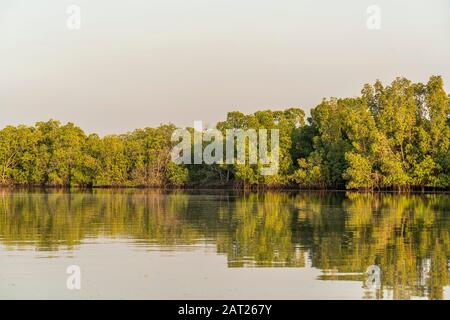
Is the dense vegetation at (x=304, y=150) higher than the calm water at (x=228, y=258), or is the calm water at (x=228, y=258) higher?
the dense vegetation at (x=304, y=150)

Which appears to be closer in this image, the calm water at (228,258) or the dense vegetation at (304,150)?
the calm water at (228,258)

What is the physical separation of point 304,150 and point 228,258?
62641 mm

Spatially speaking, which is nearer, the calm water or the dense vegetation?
the calm water

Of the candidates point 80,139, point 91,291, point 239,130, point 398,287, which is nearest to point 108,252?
point 91,291

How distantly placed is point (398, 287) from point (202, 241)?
349 inches

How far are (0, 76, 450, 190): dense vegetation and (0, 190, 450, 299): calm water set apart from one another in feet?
129

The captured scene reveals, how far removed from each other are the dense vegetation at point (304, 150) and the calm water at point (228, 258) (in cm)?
3943

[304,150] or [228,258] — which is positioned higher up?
[304,150]

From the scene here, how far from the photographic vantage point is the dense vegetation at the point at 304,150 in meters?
67.1

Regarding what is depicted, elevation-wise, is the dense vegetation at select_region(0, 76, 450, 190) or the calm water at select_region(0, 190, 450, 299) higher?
the dense vegetation at select_region(0, 76, 450, 190)

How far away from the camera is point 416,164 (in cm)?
6694

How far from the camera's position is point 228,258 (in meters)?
17.2

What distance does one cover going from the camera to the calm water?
513 inches

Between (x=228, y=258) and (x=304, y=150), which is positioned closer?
(x=228, y=258)
